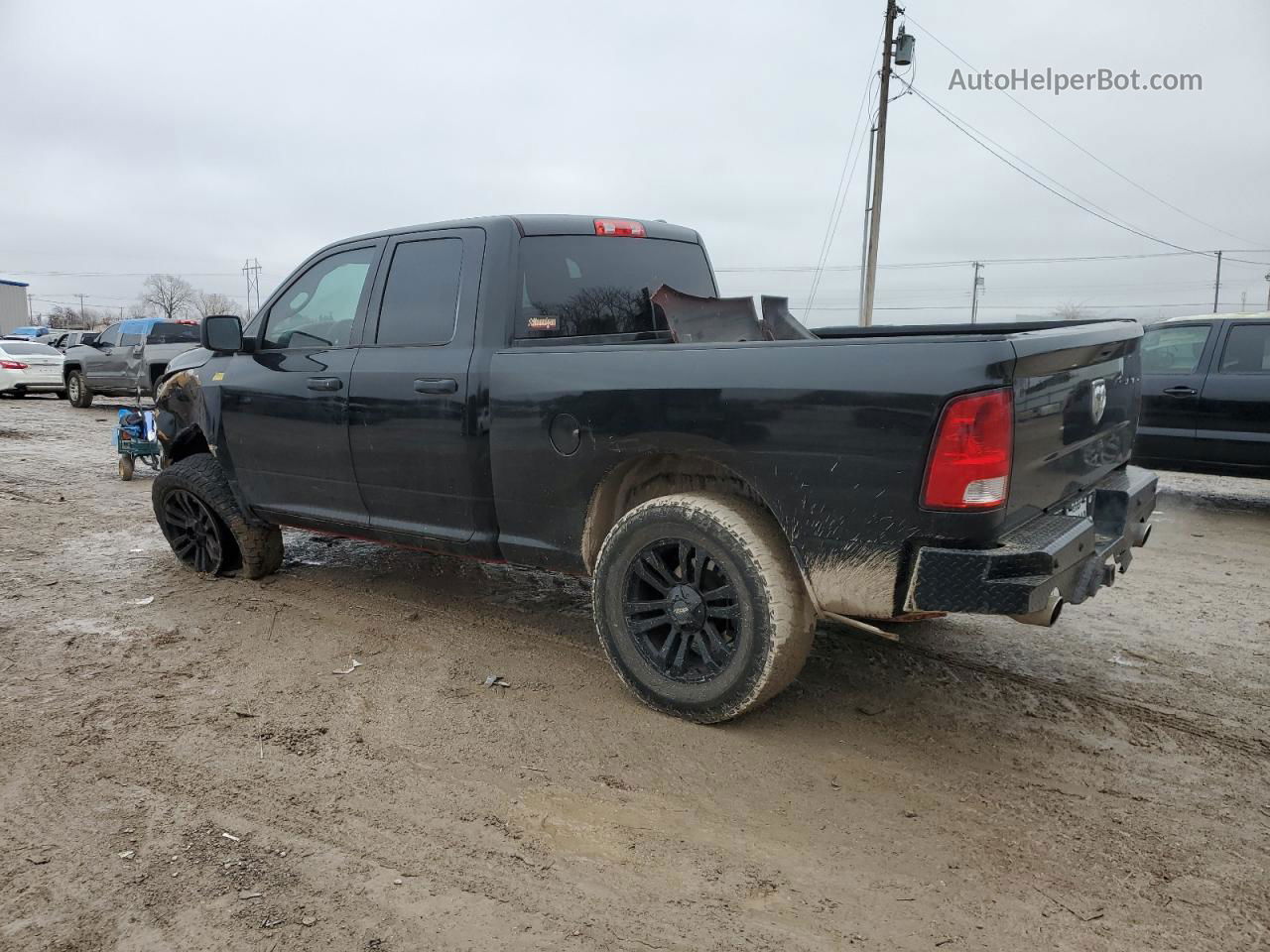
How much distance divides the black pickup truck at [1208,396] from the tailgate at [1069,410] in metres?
4.39

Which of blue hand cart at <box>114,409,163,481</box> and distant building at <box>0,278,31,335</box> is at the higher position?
distant building at <box>0,278,31,335</box>

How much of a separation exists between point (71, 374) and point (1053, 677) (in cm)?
2053

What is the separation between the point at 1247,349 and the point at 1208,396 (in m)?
0.48

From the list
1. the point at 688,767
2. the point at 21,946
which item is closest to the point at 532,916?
the point at 688,767

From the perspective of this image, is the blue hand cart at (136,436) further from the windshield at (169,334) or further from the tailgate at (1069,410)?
the windshield at (169,334)

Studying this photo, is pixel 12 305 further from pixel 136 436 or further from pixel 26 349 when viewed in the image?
pixel 136 436

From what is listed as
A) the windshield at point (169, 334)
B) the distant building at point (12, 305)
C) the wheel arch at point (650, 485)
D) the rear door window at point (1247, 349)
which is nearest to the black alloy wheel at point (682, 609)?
the wheel arch at point (650, 485)

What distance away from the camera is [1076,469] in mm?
3311

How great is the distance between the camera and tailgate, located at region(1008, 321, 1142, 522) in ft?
9.23

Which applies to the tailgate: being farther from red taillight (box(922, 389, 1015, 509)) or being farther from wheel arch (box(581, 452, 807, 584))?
wheel arch (box(581, 452, 807, 584))

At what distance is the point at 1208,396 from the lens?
7449 mm

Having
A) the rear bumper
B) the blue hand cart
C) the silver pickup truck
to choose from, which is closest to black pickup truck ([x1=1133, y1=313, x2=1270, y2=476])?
the rear bumper

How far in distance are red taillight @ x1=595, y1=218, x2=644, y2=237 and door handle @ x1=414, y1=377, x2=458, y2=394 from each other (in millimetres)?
1050

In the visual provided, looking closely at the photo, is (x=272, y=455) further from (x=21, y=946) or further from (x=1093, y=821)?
(x=1093, y=821)
